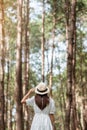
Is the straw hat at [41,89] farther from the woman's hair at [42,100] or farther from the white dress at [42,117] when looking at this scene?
the white dress at [42,117]

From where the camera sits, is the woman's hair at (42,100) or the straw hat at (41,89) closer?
the straw hat at (41,89)

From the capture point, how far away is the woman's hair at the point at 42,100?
17.5ft

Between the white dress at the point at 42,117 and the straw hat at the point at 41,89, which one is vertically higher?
the straw hat at the point at 41,89

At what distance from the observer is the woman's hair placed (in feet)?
17.5

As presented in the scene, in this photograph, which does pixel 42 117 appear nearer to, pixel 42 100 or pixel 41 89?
pixel 42 100

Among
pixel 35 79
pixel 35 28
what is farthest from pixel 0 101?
pixel 35 79

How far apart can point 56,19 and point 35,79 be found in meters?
15.1

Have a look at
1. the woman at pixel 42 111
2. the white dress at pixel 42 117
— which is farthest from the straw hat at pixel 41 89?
the white dress at pixel 42 117

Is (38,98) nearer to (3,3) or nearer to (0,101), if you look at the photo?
(0,101)

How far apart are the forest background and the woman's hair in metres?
3.95

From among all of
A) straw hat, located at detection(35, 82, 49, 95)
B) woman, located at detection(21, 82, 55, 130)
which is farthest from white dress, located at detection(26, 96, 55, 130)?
straw hat, located at detection(35, 82, 49, 95)

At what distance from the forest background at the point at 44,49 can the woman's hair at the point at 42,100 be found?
395 centimetres

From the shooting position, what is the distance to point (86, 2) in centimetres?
1909

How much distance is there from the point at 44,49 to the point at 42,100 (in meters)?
15.7
